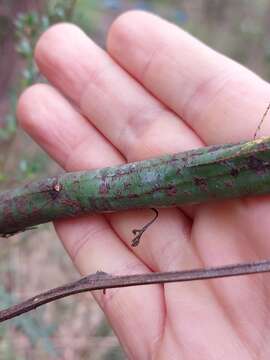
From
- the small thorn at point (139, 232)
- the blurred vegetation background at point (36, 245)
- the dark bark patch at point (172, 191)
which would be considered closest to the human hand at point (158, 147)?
the small thorn at point (139, 232)

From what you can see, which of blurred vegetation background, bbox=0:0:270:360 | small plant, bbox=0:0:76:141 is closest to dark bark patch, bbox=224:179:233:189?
blurred vegetation background, bbox=0:0:270:360

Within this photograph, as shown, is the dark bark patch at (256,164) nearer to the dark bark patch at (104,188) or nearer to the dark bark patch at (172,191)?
the dark bark patch at (172,191)

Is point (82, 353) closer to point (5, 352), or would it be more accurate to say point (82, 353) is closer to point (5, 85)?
point (5, 352)

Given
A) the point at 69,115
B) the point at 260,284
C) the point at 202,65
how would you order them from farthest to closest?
the point at 69,115 < the point at 202,65 < the point at 260,284

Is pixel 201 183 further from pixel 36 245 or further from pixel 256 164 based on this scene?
pixel 36 245

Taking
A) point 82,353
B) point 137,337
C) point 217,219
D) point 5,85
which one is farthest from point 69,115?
point 5,85

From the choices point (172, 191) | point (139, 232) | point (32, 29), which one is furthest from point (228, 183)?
point (32, 29)

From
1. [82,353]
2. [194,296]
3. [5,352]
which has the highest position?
[194,296]
